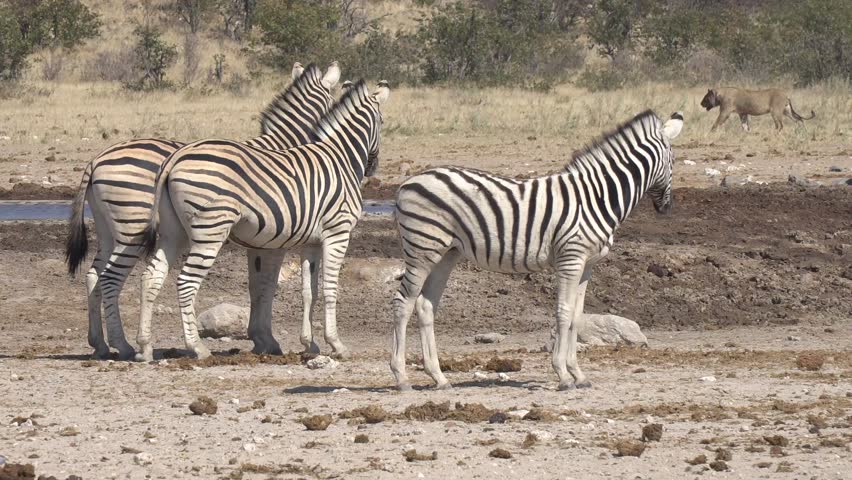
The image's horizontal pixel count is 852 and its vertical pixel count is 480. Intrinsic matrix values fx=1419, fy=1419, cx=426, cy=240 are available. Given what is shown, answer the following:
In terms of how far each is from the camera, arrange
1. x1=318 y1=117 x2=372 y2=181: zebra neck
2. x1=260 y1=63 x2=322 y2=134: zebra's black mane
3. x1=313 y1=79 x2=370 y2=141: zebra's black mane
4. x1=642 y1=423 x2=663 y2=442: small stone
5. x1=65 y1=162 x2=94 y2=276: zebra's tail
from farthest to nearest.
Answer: x1=260 y1=63 x2=322 y2=134: zebra's black mane → x1=313 y1=79 x2=370 y2=141: zebra's black mane → x1=318 y1=117 x2=372 y2=181: zebra neck → x1=65 y1=162 x2=94 y2=276: zebra's tail → x1=642 y1=423 x2=663 y2=442: small stone

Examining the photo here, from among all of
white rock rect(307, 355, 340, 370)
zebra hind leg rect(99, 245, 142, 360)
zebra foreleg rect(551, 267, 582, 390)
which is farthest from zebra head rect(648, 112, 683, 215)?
zebra hind leg rect(99, 245, 142, 360)

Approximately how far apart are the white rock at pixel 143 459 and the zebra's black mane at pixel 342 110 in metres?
4.97

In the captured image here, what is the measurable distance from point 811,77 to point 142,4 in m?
31.0

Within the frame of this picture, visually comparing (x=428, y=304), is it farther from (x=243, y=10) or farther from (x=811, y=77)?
(x=243, y=10)

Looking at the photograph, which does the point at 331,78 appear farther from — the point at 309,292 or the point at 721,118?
the point at 721,118

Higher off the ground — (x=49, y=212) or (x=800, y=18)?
(x=800, y=18)

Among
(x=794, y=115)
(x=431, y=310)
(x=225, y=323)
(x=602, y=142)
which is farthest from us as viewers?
(x=794, y=115)

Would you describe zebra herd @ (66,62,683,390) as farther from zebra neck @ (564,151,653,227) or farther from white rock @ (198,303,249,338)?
white rock @ (198,303,249,338)

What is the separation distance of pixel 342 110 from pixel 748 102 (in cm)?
1991

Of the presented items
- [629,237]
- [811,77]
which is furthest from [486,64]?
[629,237]

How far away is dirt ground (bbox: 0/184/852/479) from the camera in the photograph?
7477 mm

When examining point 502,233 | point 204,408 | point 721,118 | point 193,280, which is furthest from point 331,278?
point 721,118

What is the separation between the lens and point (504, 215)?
9367 mm

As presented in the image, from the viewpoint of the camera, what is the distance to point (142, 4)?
58625 mm
